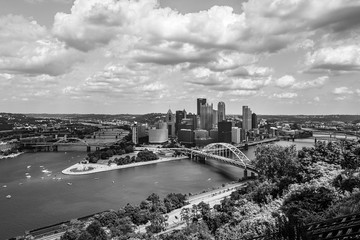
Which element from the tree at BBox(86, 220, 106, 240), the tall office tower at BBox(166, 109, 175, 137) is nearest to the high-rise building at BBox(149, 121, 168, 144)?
the tall office tower at BBox(166, 109, 175, 137)

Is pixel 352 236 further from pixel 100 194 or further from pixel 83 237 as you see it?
pixel 100 194

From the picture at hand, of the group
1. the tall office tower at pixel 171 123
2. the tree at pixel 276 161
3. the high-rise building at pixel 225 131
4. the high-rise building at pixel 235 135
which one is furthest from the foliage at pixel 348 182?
the tall office tower at pixel 171 123

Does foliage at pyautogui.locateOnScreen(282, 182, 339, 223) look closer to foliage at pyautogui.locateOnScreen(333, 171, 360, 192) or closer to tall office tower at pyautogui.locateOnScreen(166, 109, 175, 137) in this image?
foliage at pyautogui.locateOnScreen(333, 171, 360, 192)

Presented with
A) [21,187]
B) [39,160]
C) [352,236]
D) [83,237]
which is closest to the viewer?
[352,236]

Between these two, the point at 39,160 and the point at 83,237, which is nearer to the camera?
the point at 83,237

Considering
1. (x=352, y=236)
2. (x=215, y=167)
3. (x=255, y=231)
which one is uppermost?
(x=352, y=236)

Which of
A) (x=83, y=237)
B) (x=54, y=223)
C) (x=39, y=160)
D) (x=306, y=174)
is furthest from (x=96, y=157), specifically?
(x=306, y=174)
